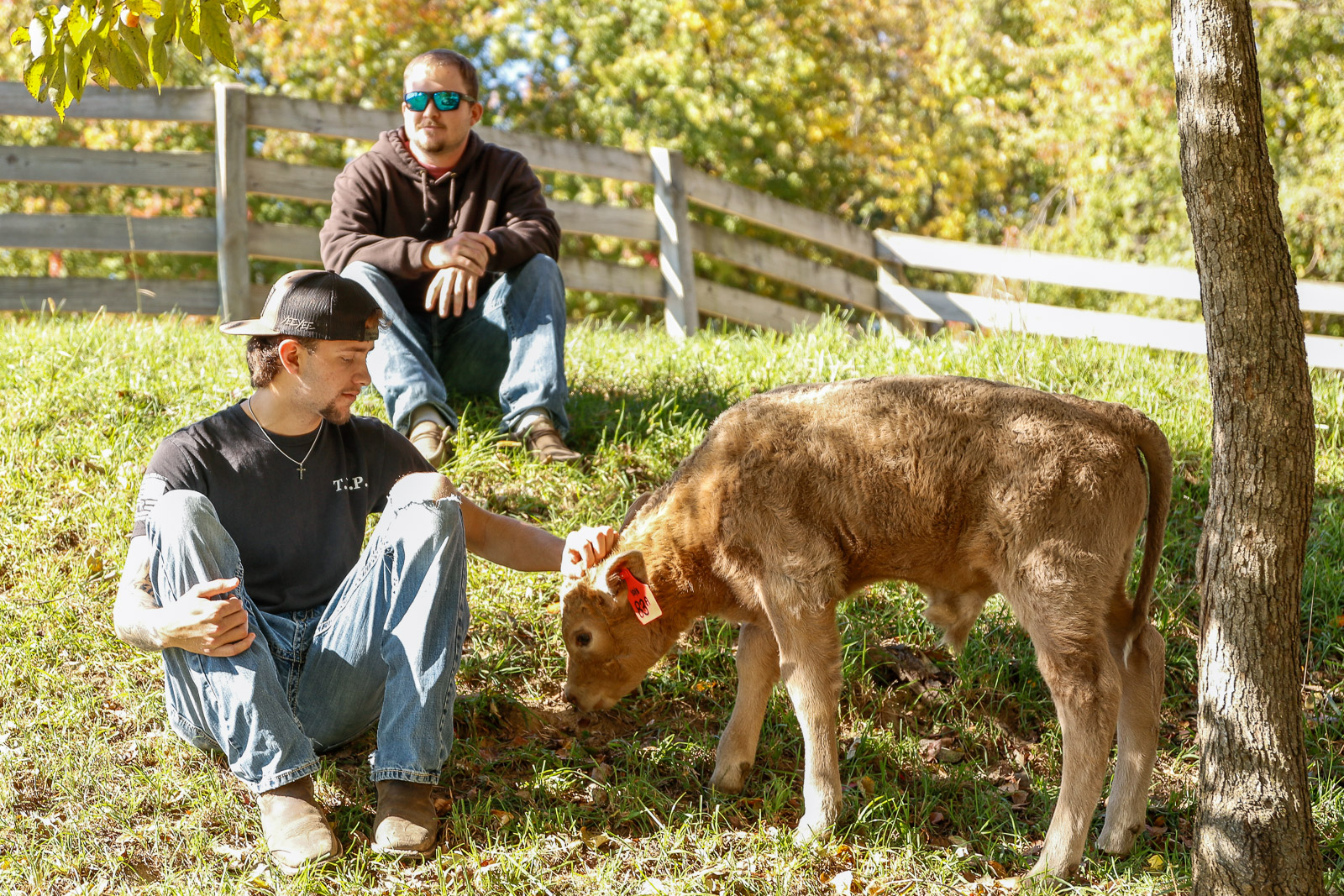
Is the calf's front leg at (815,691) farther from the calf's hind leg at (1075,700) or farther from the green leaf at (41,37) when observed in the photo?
the green leaf at (41,37)

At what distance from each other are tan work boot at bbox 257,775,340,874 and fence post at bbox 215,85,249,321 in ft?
21.9

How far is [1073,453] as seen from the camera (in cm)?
432

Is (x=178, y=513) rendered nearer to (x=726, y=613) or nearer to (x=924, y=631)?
(x=726, y=613)

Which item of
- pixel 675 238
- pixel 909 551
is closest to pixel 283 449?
pixel 909 551

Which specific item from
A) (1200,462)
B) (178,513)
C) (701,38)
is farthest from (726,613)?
(701,38)

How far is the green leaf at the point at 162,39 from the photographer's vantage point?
3777 mm

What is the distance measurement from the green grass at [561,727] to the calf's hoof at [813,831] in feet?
0.16

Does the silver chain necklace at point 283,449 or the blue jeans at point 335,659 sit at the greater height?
the silver chain necklace at point 283,449

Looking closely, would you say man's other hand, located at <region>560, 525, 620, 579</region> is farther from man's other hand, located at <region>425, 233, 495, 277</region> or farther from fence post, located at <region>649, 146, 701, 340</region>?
fence post, located at <region>649, 146, 701, 340</region>

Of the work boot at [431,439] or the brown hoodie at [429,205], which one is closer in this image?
the work boot at [431,439]

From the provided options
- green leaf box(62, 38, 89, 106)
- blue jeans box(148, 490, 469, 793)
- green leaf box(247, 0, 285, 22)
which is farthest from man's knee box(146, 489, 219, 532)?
green leaf box(247, 0, 285, 22)

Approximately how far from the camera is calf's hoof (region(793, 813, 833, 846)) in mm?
4379

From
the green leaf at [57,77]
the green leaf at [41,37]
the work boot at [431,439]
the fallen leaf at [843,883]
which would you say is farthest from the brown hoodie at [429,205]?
the fallen leaf at [843,883]

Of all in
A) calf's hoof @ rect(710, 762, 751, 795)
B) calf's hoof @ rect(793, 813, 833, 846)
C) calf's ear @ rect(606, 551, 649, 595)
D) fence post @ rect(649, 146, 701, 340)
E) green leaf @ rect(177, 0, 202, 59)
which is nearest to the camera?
green leaf @ rect(177, 0, 202, 59)
